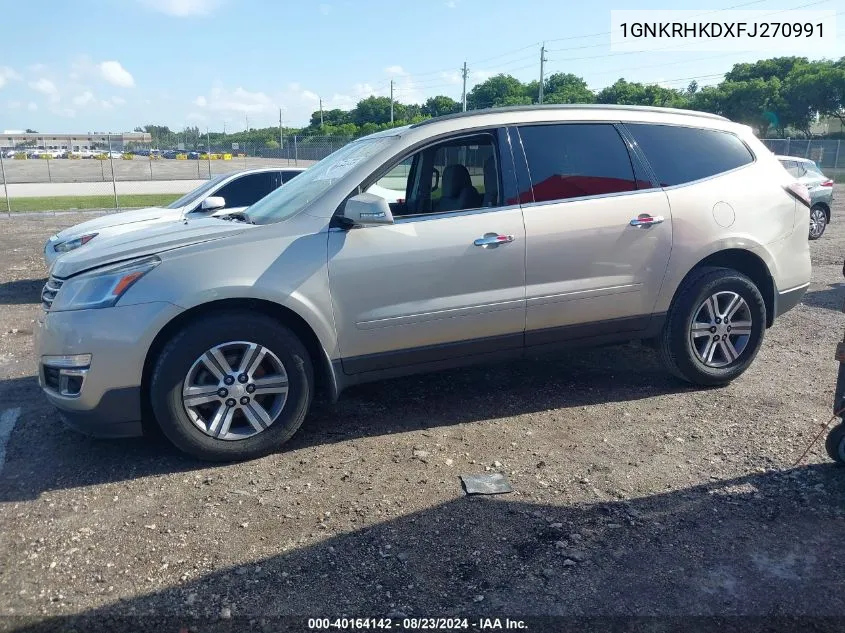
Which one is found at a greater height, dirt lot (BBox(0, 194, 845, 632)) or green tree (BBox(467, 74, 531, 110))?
green tree (BBox(467, 74, 531, 110))

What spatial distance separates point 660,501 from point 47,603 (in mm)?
2769

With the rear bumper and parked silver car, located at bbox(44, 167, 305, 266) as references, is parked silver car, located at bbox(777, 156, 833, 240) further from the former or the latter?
parked silver car, located at bbox(44, 167, 305, 266)

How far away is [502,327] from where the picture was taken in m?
4.46

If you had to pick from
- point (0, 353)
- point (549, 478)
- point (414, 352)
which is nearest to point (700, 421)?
point (549, 478)

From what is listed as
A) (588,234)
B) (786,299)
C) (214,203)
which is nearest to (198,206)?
(214,203)

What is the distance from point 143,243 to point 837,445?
13.2 ft

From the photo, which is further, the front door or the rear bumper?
the rear bumper

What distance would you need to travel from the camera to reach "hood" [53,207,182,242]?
827 centimetres

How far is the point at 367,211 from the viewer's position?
396 centimetres

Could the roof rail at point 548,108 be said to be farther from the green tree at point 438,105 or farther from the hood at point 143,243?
the green tree at point 438,105

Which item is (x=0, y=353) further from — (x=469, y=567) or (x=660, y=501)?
(x=660, y=501)

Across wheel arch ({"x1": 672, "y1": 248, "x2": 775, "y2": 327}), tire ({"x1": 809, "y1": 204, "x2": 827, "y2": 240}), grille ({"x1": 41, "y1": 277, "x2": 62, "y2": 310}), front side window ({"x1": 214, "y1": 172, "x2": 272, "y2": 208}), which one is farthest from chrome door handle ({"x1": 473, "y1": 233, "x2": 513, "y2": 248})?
tire ({"x1": 809, "y1": 204, "x2": 827, "y2": 240})

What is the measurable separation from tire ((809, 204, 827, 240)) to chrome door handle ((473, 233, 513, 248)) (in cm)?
1188

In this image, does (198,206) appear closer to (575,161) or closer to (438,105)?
(575,161)
